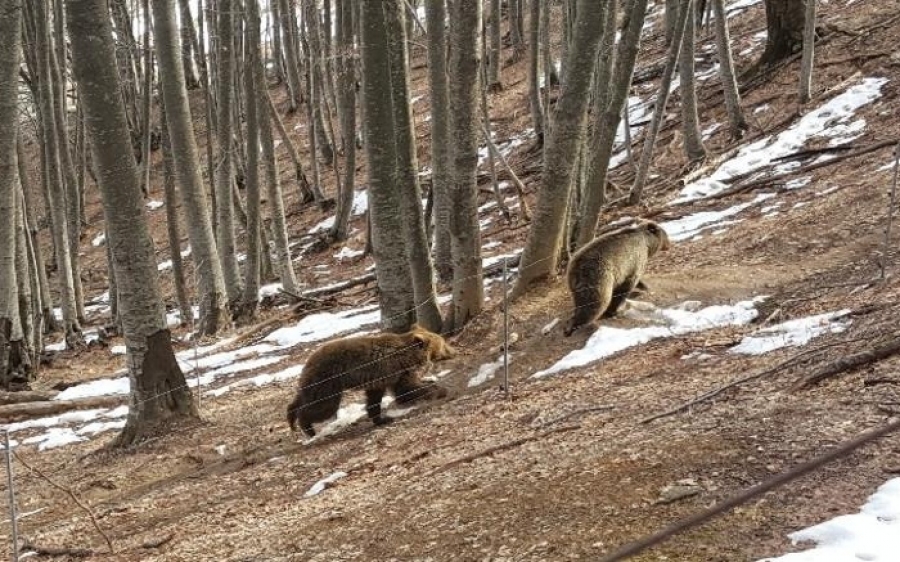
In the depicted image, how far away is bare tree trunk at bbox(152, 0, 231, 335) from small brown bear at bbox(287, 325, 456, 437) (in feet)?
22.1

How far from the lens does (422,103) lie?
30.7 m

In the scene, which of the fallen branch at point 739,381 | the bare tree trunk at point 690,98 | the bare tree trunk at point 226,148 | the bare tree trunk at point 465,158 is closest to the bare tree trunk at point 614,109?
the bare tree trunk at point 465,158

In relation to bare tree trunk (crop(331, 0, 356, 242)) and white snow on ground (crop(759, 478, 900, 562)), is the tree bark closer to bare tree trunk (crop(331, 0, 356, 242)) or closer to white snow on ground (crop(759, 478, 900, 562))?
white snow on ground (crop(759, 478, 900, 562))

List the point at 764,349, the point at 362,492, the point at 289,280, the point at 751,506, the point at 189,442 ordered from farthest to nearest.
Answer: the point at 289,280
the point at 189,442
the point at 764,349
the point at 362,492
the point at 751,506

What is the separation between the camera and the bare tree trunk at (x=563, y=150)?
873 cm

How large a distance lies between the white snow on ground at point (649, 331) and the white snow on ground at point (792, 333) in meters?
0.92

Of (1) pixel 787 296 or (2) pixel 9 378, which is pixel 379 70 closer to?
(1) pixel 787 296

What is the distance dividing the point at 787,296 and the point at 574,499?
4.94 metres

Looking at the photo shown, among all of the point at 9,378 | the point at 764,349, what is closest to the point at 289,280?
the point at 9,378

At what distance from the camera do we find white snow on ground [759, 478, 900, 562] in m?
3.30

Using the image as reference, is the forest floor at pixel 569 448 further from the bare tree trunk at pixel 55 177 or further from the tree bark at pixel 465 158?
the bare tree trunk at pixel 55 177

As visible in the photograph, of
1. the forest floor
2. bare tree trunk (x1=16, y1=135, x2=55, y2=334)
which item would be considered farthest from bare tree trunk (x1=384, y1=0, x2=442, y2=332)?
bare tree trunk (x1=16, y1=135, x2=55, y2=334)

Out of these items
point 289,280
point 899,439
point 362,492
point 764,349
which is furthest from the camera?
point 289,280

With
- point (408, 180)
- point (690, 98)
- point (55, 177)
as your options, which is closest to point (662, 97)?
point (690, 98)
